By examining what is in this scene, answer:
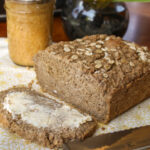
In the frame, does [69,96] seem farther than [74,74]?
Yes

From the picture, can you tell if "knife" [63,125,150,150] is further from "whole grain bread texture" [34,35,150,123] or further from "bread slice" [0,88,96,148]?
"whole grain bread texture" [34,35,150,123]

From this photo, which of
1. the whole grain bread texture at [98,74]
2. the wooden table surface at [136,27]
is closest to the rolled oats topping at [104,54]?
the whole grain bread texture at [98,74]

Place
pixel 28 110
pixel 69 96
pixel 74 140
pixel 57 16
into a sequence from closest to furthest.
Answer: pixel 74 140
pixel 28 110
pixel 69 96
pixel 57 16

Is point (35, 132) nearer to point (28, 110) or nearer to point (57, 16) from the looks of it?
point (28, 110)

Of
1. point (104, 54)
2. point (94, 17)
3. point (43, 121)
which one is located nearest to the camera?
point (43, 121)

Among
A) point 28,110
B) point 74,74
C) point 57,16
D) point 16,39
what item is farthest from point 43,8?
point 57,16

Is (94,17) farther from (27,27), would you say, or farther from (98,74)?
(98,74)

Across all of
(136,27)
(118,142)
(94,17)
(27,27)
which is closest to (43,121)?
(118,142)

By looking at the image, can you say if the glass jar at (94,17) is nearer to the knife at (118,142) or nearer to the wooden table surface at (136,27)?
the wooden table surface at (136,27)
